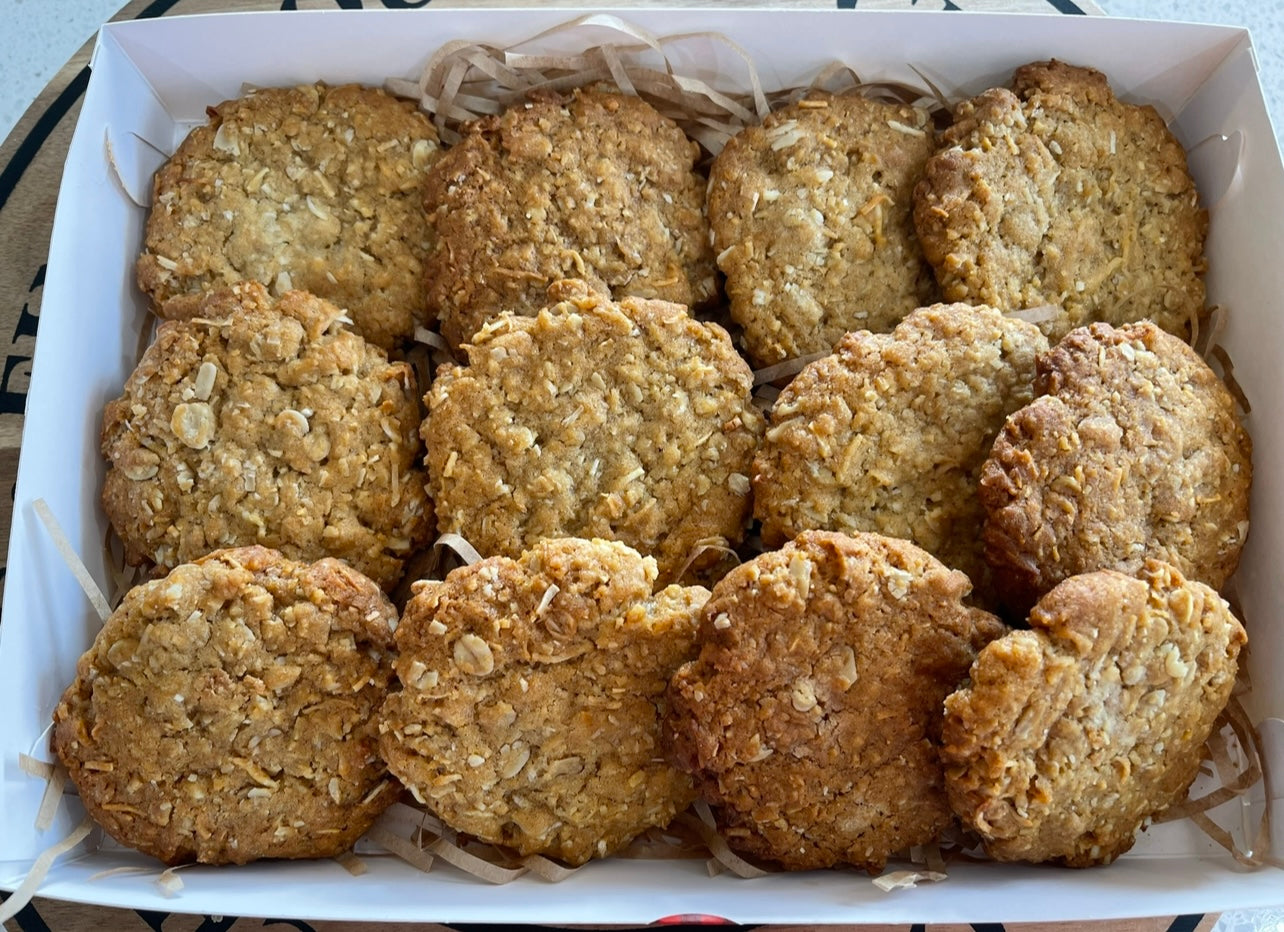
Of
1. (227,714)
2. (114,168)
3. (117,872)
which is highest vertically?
(114,168)

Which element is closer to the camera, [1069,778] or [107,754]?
[1069,778]

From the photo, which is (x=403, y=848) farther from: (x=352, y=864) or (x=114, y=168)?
(x=114, y=168)

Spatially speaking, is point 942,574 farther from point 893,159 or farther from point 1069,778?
point 893,159

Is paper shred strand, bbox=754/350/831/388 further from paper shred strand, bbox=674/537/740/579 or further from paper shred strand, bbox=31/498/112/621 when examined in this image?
paper shred strand, bbox=31/498/112/621

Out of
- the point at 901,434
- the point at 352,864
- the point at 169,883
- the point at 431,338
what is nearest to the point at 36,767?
the point at 169,883

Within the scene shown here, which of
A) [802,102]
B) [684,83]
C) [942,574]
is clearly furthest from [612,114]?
[942,574]

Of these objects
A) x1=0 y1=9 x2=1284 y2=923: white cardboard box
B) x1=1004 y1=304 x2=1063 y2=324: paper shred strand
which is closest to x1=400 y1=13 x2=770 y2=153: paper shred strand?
x1=0 y1=9 x2=1284 y2=923: white cardboard box

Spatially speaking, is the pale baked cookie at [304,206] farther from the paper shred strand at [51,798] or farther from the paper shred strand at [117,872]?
the paper shred strand at [117,872]
